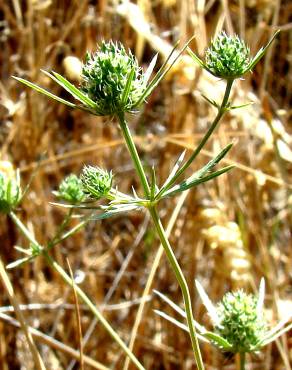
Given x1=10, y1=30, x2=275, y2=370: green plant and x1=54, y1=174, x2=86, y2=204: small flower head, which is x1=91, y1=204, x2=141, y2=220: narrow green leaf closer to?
x1=10, y1=30, x2=275, y2=370: green plant

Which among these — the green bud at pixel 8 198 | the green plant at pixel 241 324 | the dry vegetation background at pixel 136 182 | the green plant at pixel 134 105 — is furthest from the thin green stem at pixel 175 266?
the dry vegetation background at pixel 136 182

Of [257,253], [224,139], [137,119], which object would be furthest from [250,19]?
[257,253]

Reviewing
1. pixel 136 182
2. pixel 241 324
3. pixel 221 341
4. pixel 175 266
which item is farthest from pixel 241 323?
pixel 136 182

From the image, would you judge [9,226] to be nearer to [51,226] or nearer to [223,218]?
[51,226]

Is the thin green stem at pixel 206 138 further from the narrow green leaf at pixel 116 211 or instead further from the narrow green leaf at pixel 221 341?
the narrow green leaf at pixel 221 341

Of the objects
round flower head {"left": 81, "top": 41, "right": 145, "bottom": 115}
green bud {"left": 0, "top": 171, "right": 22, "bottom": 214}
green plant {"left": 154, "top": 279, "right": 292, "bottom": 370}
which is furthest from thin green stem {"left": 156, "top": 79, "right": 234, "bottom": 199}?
green bud {"left": 0, "top": 171, "right": 22, "bottom": 214}

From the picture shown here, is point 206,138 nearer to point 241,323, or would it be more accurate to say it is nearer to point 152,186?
Result: point 152,186
